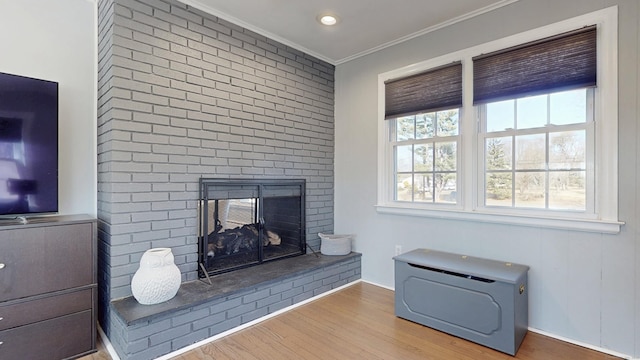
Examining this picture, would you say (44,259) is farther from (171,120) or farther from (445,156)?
(445,156)

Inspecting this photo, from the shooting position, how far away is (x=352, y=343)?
89.7 inches

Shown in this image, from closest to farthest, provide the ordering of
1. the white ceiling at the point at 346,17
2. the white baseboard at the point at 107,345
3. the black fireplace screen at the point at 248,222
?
1. the white baseboard at the point at 107,345
2. the white ceiling at the point at 346,17
3. the black fireplace screen at the point at 248,222

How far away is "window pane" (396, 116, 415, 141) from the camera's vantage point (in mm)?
3250

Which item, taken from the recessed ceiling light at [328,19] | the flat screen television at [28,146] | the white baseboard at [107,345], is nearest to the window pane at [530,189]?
the recessed ceiling light at [328,19]

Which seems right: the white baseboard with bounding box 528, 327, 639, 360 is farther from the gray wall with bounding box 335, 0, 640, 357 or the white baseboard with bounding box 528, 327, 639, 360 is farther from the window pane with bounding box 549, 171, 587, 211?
the window pane with bounding box 549, 171, 587, 211

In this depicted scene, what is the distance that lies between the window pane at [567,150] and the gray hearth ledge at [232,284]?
206 centimetres

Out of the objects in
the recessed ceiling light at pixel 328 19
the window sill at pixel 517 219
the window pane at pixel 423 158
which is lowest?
the window sill at pixel 517 219

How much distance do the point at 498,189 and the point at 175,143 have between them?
2.68 meters

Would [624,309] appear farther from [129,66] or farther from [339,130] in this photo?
[129,66]

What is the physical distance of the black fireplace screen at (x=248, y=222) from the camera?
2.73 m

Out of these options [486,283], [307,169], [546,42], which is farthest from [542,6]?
[307,169]

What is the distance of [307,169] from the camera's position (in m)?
3.59

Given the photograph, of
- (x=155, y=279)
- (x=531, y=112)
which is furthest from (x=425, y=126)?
(x=155, y=279)

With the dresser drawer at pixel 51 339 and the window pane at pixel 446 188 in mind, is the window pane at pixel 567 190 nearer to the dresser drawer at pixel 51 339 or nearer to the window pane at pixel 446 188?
the window pane at pixel 446 188
